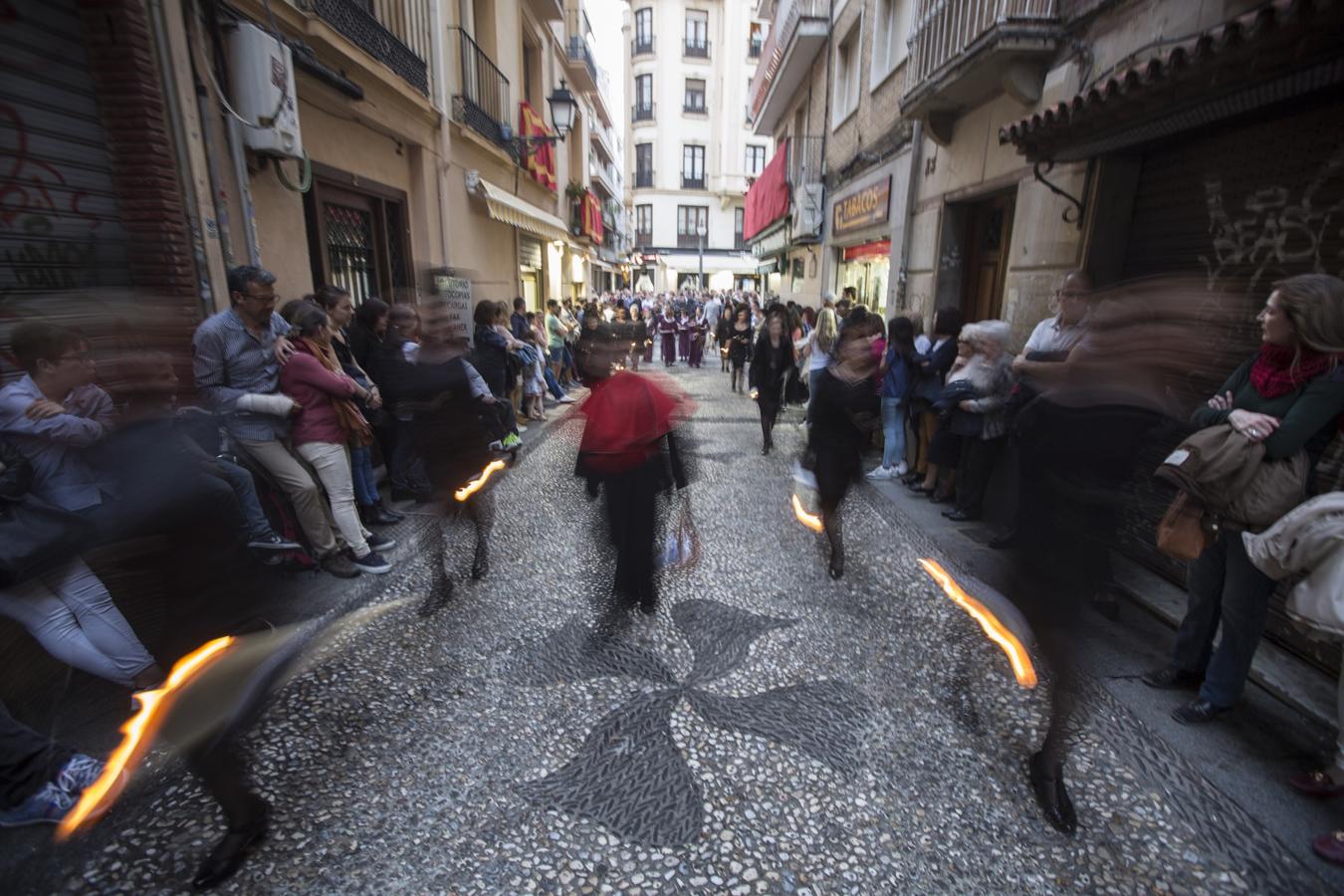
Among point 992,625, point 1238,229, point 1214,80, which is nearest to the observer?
point 1214,80

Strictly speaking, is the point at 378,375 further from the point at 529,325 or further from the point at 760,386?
the point at 529,325

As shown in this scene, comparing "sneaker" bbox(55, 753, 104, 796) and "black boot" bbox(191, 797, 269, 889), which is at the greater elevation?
"sneaker" bbox(55, 753, 104, 796)

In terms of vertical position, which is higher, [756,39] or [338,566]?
[756,39]

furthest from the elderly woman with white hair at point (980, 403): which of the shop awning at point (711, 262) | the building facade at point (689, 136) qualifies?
the shop awning at point (711, 262)

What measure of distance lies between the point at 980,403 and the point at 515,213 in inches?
348

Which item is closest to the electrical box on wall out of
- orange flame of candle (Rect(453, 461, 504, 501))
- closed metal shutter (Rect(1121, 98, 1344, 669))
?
orange flame of candle (Rect(453, 461, 504, 501))

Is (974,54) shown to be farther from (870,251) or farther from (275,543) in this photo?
(275,543)

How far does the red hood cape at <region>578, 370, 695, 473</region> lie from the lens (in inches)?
129

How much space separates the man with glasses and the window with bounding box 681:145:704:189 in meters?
43.3

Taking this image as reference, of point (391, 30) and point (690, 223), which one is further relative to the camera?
point (690, 223)

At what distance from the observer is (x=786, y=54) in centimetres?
1528

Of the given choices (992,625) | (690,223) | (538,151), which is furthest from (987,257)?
(690,223)

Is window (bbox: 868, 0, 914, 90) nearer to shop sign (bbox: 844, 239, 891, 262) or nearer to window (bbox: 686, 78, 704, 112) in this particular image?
shop sign (bbox: 844, 239, 891, 262)

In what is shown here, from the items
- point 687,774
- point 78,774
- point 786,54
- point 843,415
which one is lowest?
point 687,774
